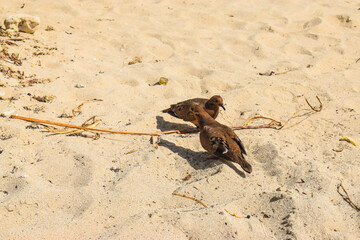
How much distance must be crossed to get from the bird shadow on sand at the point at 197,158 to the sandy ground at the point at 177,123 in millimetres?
22

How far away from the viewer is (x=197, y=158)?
3.52 meters

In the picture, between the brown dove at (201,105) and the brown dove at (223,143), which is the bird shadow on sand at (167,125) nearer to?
the brown dove at (201,105)

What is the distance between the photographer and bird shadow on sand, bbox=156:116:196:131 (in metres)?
4.20

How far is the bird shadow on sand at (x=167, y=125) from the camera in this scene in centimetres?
420

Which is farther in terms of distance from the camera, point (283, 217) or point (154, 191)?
point (154, 191)

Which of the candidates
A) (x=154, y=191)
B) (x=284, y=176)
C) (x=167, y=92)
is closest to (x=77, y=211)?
(x=154, y=191)

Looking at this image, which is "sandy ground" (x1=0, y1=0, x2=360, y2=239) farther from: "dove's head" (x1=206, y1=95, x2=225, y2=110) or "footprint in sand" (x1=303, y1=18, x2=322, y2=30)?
"dove's head" (x1=206, y1=95, x2=225, y2=110)

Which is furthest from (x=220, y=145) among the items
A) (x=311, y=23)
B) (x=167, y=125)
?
(x=311, y=23)

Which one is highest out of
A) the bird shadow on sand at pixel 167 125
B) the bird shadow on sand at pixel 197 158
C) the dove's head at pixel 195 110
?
the dove's head at pixel 195 110

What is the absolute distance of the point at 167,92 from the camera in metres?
4.95

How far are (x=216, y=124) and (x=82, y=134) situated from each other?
147 centimetres

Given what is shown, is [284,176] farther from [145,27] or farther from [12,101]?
[145,27]

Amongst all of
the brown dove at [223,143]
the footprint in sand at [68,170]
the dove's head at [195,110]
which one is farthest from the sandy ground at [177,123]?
the dove's head at [195,110]

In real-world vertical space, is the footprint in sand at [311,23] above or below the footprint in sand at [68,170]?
below
